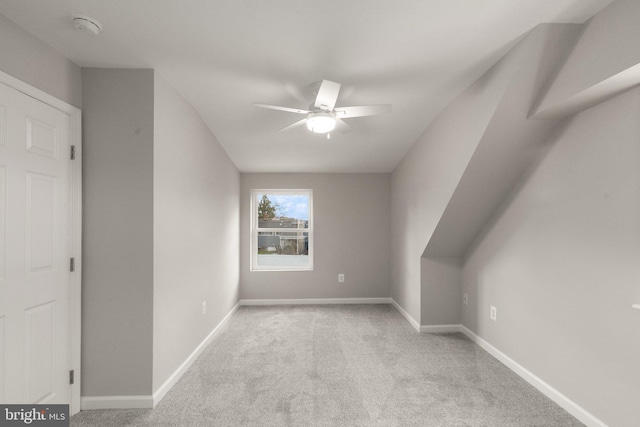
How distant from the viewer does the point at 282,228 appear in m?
5.36

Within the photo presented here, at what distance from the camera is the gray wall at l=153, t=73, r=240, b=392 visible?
2324 millimetres

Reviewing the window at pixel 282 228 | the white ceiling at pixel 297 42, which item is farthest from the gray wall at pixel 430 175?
the window at pixel 282 228

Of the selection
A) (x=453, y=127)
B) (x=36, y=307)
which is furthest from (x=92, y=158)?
(x=453, y=127)

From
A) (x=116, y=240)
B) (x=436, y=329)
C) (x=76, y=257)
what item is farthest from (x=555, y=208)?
(x=76, y=257)

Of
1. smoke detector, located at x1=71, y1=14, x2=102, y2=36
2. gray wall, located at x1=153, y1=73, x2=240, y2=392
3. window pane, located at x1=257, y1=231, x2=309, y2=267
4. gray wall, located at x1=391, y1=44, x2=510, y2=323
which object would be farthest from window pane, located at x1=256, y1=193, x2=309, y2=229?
smoke detector, located at x1=71, y1=14, x2=102, y2=36

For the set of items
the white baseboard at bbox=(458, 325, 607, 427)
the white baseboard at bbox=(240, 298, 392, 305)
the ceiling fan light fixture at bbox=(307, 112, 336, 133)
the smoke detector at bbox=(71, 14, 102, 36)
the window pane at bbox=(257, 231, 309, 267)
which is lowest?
the white baseboard at bbox=(240, 298, 392, 305)

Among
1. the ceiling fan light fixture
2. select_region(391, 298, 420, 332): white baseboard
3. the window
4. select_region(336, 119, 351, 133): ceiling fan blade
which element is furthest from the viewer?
the window

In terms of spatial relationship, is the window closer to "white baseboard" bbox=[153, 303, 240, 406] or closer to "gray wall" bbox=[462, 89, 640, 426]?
"white baseboard" bbox=[153, 303, 240, 406]

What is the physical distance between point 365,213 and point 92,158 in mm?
3817

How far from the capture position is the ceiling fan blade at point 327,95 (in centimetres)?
219

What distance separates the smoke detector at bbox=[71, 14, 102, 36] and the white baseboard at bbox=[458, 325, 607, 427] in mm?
3679

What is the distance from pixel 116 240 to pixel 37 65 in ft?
3.69

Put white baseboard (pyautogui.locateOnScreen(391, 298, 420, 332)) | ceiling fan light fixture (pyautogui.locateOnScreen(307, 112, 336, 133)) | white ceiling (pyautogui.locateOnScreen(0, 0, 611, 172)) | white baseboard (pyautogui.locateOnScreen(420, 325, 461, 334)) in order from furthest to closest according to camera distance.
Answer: white baseboard (pyautogui.locateOnScreen(391, 298, 420, 332)) → white baseboard (pyautogui.locateOnScreen(420, 325, 461, 334)) → ceiling fan light fixture (pyautogui.locateOnScreen(307, 112, 336, 133)) → white ceiling (pyautogui.locateOnScreen(0, 0, 611, 172))

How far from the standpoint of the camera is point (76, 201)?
215 centimetres
